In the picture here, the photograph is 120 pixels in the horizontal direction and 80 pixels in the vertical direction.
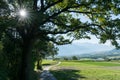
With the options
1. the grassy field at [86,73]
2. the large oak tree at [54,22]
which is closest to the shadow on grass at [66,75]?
the grassy field at [86,73]

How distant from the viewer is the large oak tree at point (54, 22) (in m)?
24.1

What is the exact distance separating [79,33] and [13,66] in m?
7.63

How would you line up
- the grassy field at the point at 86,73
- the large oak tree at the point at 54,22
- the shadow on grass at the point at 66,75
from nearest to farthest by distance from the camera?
the large oak tree at the point at 54,22 < the shadow on grass at the point at 66,75 < the grassy field at the point at 86,73

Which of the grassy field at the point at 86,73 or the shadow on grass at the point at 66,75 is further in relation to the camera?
the grassy field at the point at 86,73

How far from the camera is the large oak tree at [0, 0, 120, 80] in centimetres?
2406

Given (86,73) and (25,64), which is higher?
(25,64)

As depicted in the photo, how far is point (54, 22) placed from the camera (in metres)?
27.4

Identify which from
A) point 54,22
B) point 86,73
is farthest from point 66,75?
point 54,22

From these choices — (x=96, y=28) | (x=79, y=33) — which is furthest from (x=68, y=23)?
(x=96, y=28)

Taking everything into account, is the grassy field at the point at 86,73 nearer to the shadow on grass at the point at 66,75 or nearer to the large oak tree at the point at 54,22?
the shadow on grass at the point at 66,75

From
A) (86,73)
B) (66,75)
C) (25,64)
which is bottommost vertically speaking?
(66,75)

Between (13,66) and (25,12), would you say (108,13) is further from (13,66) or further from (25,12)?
(13,66)

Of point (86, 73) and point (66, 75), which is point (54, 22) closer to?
point (66, 75)

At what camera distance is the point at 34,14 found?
913 inches
